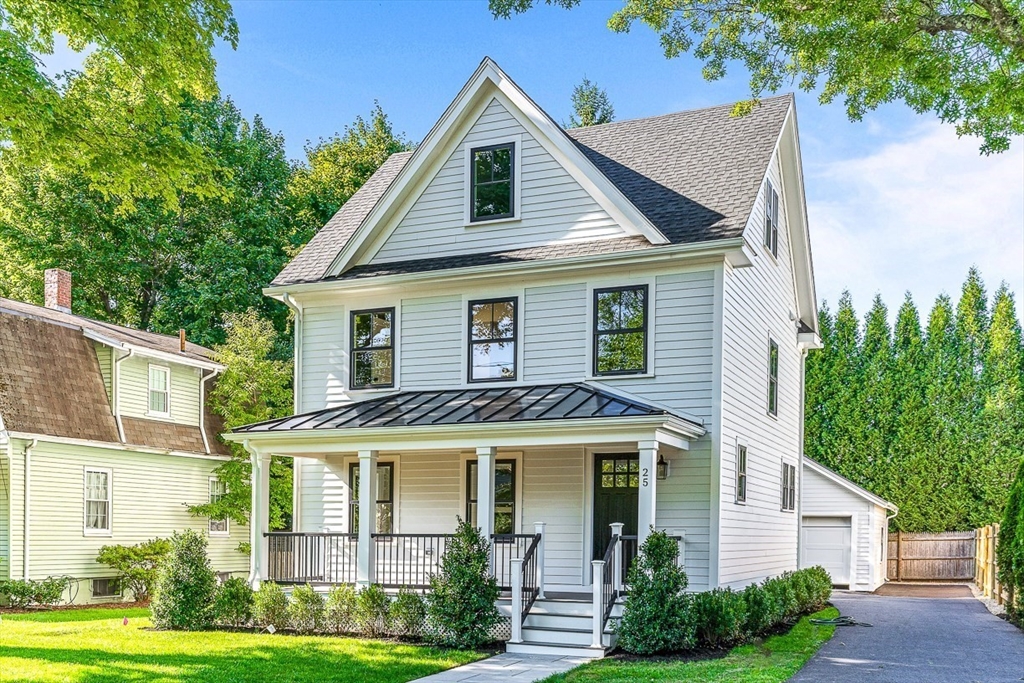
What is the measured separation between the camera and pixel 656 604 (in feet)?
41.3

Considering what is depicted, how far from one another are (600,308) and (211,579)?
7535 mm

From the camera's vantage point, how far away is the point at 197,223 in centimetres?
3550

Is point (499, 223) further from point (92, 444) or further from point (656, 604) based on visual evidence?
point (92, 444)

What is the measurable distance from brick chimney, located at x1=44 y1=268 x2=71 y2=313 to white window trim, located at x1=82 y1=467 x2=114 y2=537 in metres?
5.50

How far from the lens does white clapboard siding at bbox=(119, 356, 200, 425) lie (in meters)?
23.1

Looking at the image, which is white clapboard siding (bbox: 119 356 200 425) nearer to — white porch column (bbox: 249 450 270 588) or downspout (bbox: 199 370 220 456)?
downspout (bbox: 199 370 220 456)

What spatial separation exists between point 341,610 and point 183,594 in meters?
2.64

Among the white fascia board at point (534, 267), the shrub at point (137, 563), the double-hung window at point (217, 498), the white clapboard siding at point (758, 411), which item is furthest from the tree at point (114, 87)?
the double-hung window at point (217, 498)

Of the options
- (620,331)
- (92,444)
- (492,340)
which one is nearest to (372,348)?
(492,340)

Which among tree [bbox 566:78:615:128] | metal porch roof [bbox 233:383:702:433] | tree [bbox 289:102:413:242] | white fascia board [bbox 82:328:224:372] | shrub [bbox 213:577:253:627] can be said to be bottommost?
shrub [bbox 213:577:253:627]

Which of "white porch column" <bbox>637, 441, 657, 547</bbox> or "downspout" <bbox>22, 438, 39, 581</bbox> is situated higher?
"white porch column" <bbox>637, 441, 657, 547</bbox>

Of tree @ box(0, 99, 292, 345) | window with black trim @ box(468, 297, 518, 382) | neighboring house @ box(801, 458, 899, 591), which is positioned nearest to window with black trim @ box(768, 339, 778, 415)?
window with black trim @ box(468, 297, 518, 382)

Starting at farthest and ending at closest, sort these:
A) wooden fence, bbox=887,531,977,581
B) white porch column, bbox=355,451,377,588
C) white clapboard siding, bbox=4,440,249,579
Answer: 1. wooden fence, bbox=887,531,977,581
2. white clapboard siding, bbox=4,440,249,579
3. white porch column, bbox=355,451,377,588

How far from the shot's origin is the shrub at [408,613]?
45.1 feet
